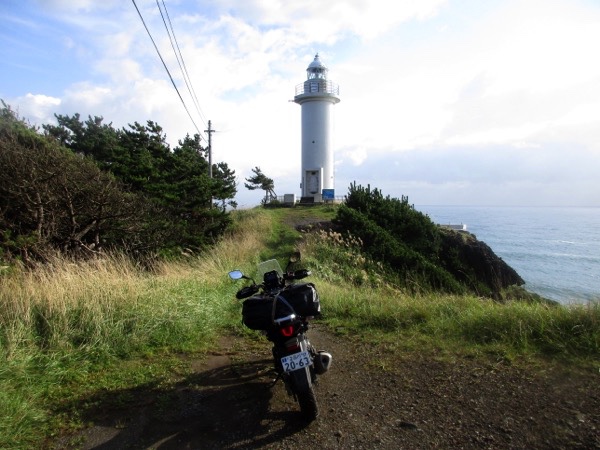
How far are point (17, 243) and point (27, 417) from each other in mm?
5298

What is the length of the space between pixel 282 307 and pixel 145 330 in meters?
2.51

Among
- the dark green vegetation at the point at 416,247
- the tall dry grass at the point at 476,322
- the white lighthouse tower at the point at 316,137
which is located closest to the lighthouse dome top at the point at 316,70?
the white lighthouse tower at the point at 316,137

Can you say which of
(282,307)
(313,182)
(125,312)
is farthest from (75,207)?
(313,182)

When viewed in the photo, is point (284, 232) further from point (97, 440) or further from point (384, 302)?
point (97, 440)

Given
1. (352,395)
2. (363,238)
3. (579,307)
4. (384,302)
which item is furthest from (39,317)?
(363,238)

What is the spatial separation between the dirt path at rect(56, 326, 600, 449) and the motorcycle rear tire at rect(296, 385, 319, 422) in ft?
0.28

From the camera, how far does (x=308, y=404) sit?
2969mm

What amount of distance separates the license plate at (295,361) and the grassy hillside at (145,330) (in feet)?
5.43

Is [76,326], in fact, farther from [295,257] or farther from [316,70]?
[316,70]

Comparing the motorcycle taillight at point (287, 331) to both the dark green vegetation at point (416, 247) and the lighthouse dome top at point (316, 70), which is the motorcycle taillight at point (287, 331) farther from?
the lighthouse dome top at point (316, 70)

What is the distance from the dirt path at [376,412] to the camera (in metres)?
2.80

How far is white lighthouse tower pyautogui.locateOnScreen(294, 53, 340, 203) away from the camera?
33562 mm

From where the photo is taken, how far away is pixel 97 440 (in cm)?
297

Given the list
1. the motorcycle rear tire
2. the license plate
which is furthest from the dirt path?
the license plate
